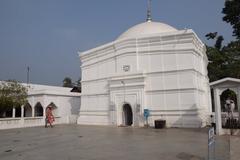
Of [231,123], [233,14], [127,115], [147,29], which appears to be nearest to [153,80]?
[127,115]

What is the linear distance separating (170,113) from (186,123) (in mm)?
1568

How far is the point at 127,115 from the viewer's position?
915 inches

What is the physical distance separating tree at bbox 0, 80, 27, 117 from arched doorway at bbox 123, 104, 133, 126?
11.4 meters

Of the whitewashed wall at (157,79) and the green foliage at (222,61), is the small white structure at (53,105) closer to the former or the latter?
the whitewashed wall at (157,79)

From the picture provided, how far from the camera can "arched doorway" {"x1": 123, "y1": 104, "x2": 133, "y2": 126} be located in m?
22.9

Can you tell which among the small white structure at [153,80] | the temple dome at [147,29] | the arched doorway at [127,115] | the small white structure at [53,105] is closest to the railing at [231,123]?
the small white structure at [153,80]

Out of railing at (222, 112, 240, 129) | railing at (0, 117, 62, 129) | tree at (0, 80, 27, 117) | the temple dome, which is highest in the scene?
the temple dome

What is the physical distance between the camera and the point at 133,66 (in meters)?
22.5

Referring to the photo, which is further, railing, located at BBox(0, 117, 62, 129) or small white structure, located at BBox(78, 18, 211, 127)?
railing, located at BBox(0, 117, 62, 129)

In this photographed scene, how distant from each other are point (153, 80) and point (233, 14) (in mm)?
9188

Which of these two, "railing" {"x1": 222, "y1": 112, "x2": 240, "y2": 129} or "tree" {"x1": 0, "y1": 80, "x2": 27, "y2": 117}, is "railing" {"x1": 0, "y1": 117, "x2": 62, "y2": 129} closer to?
"tree" {"x1": 0, "y1": 80, "x2": 27, "y2": 117}

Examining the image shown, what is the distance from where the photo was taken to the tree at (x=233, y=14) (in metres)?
14.0

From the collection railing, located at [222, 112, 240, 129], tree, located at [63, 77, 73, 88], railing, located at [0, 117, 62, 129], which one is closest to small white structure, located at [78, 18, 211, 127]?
railing, located at [222, 112, 240, 129]

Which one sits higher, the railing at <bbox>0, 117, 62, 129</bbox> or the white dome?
the white dome
